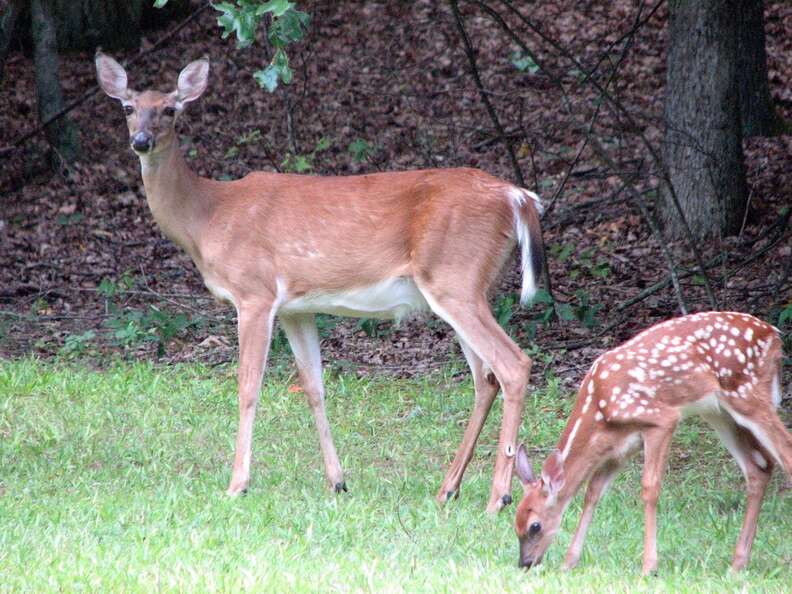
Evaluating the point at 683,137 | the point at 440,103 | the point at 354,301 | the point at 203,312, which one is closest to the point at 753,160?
the point at 683,137

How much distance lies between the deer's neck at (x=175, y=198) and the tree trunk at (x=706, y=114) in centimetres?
485

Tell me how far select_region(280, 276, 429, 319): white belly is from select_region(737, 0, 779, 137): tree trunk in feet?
18.9

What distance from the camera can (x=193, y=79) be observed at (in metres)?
7.59

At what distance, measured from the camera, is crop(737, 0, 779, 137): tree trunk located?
11766mm

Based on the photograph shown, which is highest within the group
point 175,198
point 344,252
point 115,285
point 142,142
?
point 142,142

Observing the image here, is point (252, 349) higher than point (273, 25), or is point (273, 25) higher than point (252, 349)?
point (273, 25)

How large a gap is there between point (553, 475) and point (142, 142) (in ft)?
10.3

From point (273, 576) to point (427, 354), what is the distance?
5.44 meters

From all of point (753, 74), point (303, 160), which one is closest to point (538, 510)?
Result: point (303, 160)

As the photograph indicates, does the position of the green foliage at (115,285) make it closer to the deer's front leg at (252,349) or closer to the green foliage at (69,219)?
the green foliage at (69,219)

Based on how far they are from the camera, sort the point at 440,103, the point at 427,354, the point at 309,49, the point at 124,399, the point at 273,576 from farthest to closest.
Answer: the point at 309,49 → the point at 440,103 → the point at 427,354 → the point at 124,399 → the point at 273,576

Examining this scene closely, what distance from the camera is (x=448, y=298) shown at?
22.3ft

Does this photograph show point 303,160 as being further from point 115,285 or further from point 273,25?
point 273,25

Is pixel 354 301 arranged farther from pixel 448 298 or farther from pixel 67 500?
pixel 67 500
